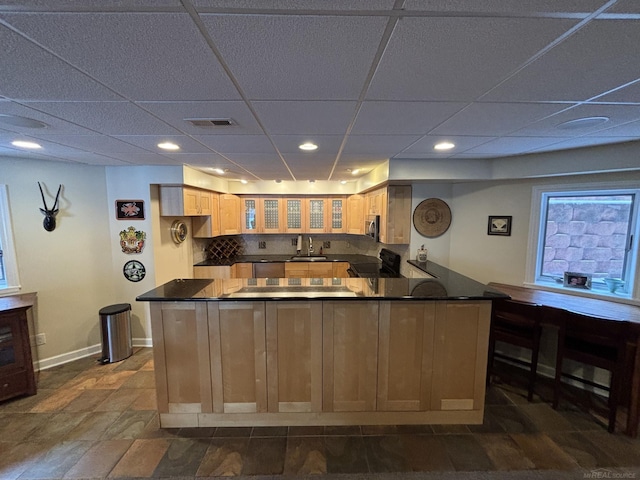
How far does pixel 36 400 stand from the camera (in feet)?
8.20

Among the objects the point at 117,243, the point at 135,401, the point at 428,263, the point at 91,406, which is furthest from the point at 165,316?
the point at 428,263

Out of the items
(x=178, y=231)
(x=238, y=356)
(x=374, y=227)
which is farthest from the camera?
(x=374, y=227)

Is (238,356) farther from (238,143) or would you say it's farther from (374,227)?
(374,227)

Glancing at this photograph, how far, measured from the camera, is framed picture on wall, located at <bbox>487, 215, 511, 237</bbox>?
11.0ft

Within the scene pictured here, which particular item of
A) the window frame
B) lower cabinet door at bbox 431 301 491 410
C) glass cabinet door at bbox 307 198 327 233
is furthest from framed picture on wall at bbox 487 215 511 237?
glass cabinet door at bbox 307 198 327 233

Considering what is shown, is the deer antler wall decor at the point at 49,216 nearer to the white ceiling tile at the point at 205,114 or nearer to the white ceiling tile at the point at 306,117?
the white ceiling tile at the point at 205,114

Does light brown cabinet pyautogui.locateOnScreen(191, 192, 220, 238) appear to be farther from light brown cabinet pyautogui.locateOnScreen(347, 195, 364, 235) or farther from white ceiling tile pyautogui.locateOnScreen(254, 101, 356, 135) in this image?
white ceiling tile pyautogui.locateOnScreen(254, 101, 356, 135)

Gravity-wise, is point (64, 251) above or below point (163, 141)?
below

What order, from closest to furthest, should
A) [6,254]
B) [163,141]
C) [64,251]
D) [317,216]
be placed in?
[163,141] < [6,254] < [64,251] < [317,216]

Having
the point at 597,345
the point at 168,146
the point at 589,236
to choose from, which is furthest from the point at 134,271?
the point at 589,236

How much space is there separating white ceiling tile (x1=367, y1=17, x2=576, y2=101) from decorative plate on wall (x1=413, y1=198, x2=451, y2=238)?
2.40 meters

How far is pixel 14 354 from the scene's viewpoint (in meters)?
2.50

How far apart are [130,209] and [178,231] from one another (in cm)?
65

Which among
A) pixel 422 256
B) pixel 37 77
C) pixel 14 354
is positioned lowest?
pixel 14 354
